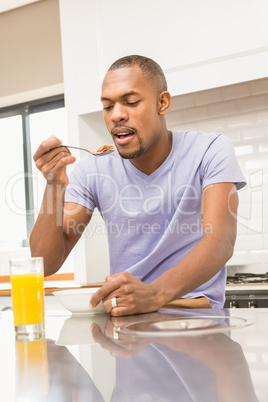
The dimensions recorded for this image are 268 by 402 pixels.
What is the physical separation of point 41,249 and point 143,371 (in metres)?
1.04

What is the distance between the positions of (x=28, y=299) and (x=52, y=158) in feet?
2.03

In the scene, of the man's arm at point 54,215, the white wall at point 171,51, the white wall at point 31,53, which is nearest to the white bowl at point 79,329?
the man's arm at point 54,215

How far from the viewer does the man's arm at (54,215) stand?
56.5 inches

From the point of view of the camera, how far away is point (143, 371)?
59 cm

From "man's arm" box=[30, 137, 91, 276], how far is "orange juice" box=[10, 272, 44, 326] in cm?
53

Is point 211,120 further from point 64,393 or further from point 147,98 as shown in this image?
point 64,393

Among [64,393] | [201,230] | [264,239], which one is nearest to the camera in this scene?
[64,393]

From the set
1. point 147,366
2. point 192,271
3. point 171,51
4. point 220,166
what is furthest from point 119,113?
point 171,51

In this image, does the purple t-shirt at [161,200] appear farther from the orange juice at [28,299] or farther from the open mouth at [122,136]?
the orange juice at [28,299]

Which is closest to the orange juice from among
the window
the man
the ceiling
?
the man

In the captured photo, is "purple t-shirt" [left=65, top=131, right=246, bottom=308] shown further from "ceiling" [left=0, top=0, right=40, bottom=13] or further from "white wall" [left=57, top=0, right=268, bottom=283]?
"ceiling" [left=0, top=0, right=40, bottom=13]

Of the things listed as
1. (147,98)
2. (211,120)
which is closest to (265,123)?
(211,120)

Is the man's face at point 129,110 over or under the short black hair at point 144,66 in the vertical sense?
under

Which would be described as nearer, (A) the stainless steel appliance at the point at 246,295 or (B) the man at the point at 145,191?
(B) the man at the point at 145,191
